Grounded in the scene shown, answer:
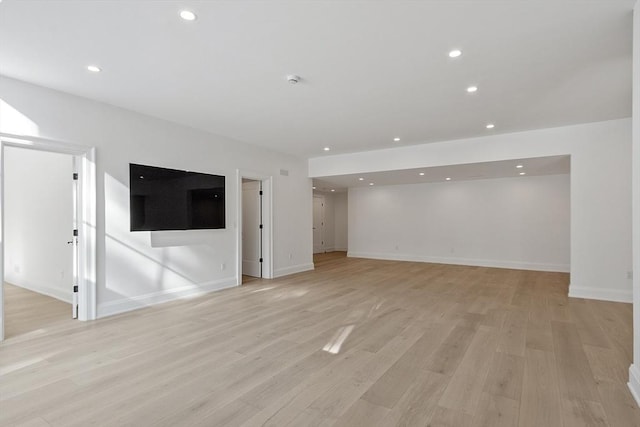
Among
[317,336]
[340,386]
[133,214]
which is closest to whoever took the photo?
[340,386]

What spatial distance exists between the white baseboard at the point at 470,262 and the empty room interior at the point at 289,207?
8.8 inches

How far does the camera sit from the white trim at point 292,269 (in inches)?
283

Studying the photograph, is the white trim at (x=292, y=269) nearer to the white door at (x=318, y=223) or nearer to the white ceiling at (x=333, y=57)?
the white ceiling at (x=333, y=57)

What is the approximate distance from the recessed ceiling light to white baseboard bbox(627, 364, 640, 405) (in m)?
4.27

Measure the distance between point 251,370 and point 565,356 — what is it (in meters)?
2.94

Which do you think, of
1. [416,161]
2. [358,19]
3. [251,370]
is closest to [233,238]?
[251,370]

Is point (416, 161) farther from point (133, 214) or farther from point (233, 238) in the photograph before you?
point (133, 214)

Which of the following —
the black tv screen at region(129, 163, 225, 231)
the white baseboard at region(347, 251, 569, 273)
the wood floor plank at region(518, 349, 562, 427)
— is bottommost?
the white baseboard at region(347, 251, 569, 273)

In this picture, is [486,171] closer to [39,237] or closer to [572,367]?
[572,367]

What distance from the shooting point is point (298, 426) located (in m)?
1.95

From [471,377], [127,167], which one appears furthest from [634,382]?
[127,167]

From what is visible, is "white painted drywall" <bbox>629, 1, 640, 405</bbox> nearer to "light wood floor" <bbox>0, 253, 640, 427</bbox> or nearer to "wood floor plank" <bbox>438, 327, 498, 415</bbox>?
"light wood floor" <bbox>0, 253, 640, 427</bbox>

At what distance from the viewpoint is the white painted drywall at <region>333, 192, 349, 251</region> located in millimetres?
12867

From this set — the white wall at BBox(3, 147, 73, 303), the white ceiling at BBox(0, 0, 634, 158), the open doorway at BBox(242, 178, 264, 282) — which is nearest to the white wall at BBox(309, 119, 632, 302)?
the white ceiling at BBox(0, 0, 634, 158)
